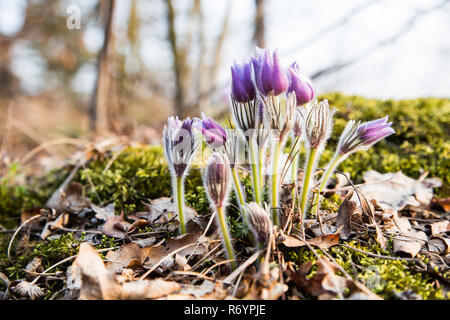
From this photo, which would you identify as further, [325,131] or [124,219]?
[124,219]

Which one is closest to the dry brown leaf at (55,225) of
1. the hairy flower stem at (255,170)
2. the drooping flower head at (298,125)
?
the hairy flower stem at (255,170)

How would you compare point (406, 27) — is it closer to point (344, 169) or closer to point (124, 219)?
point (344, 169)

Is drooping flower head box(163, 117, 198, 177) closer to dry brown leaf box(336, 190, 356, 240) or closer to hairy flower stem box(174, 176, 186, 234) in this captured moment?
hairy flower stem box(174, 176, 186, 234)

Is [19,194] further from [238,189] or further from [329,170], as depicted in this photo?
[329,170]

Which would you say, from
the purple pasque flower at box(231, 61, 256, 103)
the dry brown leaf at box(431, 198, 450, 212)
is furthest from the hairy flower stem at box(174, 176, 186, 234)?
the dry brown leaf at box(431, 198, 450, 212)

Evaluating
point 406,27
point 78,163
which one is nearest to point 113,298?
point 78,163

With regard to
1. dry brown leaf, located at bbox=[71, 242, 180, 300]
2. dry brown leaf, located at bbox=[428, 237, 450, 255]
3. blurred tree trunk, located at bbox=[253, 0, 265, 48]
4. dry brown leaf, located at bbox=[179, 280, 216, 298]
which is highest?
blurred tree trunk, located at bbox=[253, 0, 265, 48]

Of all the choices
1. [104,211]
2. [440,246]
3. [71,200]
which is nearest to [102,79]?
[71,200]
